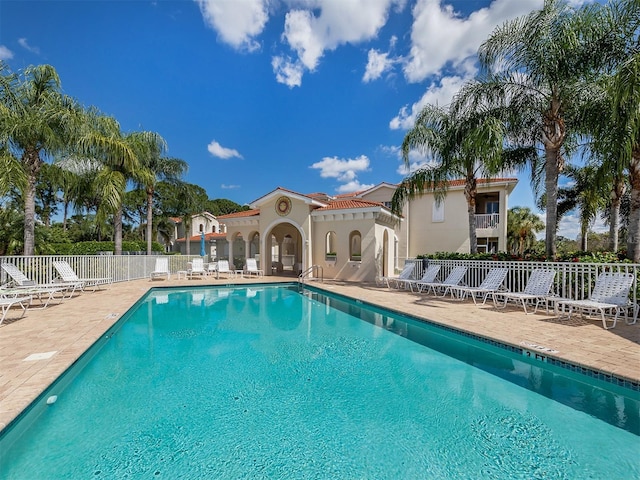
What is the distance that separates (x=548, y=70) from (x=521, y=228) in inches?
1332

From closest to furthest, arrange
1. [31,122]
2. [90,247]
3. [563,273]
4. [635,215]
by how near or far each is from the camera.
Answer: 1. [635,215]
2. [563,273]
3. [31,122]
4. [90,247]

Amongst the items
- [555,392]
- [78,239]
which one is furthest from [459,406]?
[78,239]

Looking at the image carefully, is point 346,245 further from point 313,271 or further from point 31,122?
point 31,122

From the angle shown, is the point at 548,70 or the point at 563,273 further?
the point at 548,70

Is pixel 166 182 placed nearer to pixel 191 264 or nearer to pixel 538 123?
pixel 191 264

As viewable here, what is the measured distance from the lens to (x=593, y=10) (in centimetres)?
995

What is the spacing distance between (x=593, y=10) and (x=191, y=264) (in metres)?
23.0

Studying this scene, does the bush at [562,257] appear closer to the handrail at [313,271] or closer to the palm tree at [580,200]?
the handrail at [313,271]

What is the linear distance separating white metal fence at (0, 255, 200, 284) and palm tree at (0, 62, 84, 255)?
1.96 ft

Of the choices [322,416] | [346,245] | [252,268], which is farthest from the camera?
[252,268]

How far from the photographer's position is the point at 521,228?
38.8 m

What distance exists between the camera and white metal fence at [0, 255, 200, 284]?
12.5 metres

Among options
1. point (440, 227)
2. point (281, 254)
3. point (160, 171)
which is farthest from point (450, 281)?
point (160, 171)

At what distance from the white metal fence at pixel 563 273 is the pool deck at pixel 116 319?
105cm
